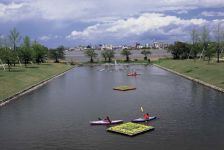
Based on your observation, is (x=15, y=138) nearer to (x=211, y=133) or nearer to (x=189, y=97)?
(x=211, y=133)

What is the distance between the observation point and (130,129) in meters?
37.8

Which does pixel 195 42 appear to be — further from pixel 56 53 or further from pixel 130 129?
pixel 130 129

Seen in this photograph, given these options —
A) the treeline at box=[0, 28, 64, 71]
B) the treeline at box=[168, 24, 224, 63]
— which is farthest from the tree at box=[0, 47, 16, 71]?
the treeline at box=[168, 24, 224, 63]

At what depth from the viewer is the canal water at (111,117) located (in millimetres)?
34250

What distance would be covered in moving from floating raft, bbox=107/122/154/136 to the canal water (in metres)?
0.64

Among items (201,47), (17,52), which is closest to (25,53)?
(17,52)

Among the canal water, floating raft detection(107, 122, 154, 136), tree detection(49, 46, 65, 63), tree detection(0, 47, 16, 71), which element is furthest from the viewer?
tree detection(49, 46, 65, 63)

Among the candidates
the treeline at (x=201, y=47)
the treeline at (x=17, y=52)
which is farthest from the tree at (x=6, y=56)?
the treeline at (x=201, y=47)

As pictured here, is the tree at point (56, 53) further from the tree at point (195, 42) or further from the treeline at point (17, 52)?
the tree at point (195, 42)

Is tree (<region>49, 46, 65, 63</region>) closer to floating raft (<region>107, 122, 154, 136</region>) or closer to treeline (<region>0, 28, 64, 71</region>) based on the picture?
treeline (<region>0, 28, 64, 71</region>)

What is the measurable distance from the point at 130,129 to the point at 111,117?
8.16m

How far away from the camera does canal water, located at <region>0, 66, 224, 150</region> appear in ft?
112

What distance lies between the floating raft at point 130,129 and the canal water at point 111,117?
639mm

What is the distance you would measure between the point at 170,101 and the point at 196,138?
72.0 feet
